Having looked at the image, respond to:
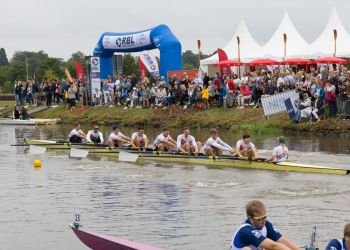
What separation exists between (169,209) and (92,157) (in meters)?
10.8

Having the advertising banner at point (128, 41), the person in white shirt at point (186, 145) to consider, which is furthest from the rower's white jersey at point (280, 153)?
the advertising banner at point (128, 41)

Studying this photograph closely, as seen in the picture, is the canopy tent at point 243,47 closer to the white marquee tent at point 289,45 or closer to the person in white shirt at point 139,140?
the white marquee tent at point 289,45

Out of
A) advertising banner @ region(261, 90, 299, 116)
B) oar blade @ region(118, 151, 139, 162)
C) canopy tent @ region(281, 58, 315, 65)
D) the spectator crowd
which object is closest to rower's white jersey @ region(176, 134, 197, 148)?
oar blade @ region(118, 151, 139, 162)

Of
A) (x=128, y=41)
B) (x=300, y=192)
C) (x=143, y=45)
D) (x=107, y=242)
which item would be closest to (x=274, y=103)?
(x=143, y=45)

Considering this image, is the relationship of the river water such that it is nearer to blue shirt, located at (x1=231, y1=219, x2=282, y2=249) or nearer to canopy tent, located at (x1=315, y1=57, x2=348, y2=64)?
blue shirt, located at (x1=231, y1=219, x2=282, y2=249)

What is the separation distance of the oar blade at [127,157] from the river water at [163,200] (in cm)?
64

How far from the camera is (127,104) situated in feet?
144

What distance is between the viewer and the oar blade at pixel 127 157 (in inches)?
1078

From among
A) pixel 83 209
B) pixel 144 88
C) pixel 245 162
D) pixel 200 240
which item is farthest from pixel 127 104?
pixel 200 240

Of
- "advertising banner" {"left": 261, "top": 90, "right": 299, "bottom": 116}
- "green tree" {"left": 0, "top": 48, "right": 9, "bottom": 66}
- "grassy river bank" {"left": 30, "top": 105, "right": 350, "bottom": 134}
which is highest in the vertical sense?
"green tree" {"left": 0, "top": 48, "right": 9, "bottom": 66}

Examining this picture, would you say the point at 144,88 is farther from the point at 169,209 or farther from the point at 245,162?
the point at 169,209

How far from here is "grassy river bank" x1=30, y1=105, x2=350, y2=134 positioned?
32.4 meters

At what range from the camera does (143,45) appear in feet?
147

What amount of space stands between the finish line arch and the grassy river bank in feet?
9.52
